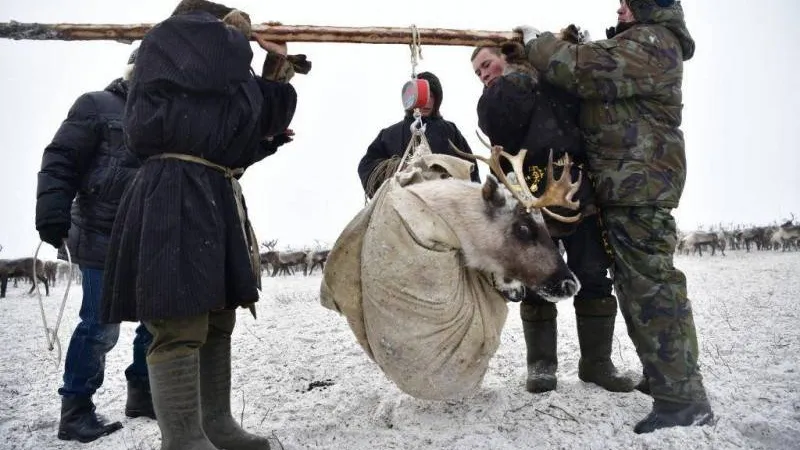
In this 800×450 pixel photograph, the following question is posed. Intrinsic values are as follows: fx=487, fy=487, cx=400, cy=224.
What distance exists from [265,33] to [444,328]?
1992 millimetres

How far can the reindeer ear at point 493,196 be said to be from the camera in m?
2.51

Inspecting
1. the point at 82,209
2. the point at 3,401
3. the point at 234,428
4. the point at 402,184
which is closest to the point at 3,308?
the point at 3,401

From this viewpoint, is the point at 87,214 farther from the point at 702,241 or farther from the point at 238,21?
the point at 702,241

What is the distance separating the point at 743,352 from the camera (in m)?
4.24

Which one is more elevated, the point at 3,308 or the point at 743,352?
A: the point at 743,352

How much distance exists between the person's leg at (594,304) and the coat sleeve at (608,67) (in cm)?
84

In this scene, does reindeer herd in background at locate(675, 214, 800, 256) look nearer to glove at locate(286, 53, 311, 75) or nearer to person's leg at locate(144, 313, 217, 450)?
glove at locate(286, 53, 311, 75)

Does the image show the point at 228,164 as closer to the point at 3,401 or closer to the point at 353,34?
the point at 353,34

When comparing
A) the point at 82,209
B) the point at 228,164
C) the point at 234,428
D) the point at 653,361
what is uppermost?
the point at 228,164

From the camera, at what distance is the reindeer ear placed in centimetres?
251

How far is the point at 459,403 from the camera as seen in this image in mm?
3301

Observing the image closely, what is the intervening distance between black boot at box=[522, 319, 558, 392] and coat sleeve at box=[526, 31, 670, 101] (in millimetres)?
1610

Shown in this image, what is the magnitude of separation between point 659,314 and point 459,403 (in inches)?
54.6

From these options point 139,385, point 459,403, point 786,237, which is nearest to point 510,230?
point 459,403
